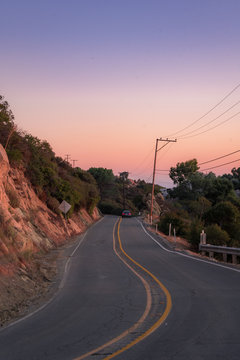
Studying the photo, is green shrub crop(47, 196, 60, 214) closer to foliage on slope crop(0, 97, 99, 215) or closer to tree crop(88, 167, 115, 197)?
foliage on slope crop(0, 97, 99, 215)

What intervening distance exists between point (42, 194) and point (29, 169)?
291cm

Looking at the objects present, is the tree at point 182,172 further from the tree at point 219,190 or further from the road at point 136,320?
the road at point 136,320

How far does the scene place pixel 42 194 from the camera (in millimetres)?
36250

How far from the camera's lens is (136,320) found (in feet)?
28.3

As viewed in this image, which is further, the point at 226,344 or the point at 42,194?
the point at 42,194

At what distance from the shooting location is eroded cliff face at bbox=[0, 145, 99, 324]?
12077mm

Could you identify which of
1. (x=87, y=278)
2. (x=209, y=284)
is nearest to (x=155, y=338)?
(x=209, y=284)

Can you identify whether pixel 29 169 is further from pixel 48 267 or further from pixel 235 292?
pixel 235 292

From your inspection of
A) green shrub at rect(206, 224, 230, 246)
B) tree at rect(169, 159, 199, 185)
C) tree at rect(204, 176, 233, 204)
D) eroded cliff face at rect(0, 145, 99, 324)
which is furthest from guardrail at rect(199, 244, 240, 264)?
tree at rect(169, 159, 199, 185)

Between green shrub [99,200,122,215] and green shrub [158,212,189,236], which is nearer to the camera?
green shrub [158,212,189,236]

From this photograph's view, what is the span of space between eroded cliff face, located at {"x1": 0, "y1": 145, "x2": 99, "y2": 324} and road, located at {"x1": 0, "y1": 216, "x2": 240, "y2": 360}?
117 cm

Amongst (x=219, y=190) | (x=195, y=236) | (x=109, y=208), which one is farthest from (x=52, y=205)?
(x=109, y=208)

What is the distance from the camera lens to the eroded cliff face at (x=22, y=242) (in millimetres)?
12077

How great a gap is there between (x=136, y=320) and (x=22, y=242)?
387 inches
